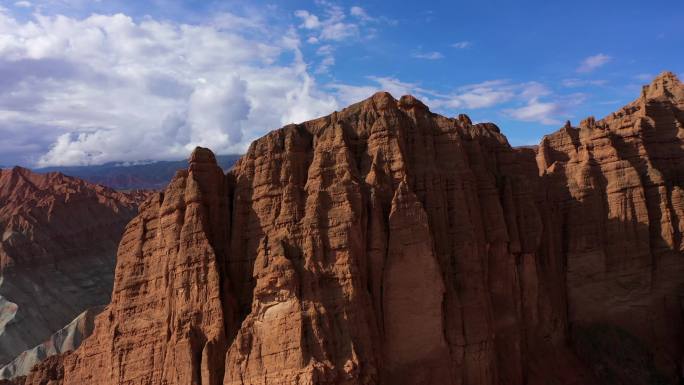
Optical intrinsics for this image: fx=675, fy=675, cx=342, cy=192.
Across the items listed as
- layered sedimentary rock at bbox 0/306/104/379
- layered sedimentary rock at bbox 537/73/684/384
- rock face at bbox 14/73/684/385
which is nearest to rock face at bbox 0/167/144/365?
layered sedimentary rock at bbox 0/306/104/379

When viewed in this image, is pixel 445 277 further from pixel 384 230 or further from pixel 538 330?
pixel 538 330

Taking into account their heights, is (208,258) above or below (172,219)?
below

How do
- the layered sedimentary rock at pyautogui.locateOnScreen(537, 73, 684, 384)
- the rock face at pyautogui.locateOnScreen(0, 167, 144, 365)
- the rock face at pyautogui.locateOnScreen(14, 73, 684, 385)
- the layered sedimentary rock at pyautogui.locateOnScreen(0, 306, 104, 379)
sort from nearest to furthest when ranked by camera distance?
the rock face at pyautogui.locateOnScreen(14, 73, 684, 385) < the layered sedimentary rock at pyautogui.locateOnScreen(537, 73, 684, 384) < the layered sedimentary rock at pyautogui.locateOnScreen(0, 306, 104, 379) < the rock face at pyautogui.locateOnScreen(0, 167, 144, 365)

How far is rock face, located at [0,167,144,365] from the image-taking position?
83.6 m

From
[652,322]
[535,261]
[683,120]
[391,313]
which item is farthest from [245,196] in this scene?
[683,120]

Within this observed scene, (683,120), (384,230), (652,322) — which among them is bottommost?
(652,322)

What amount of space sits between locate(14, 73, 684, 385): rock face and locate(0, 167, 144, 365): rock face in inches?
1775

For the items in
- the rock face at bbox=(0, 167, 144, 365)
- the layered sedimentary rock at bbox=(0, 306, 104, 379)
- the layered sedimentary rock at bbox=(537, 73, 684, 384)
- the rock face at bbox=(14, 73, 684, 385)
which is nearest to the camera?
the rock face at bbox=(14, 73, 684, 385)

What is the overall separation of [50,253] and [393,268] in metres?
77.0

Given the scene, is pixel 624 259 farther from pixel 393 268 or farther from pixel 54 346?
pixel 54 346

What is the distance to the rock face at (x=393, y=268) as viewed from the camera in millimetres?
29922

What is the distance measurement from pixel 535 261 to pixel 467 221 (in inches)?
281

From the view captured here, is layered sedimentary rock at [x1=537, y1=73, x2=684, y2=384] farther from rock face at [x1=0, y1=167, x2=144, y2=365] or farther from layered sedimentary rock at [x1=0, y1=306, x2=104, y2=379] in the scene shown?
rock face at [x1=0, y1=167, x2=144, y2=365]

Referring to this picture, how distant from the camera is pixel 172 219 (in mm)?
33719
